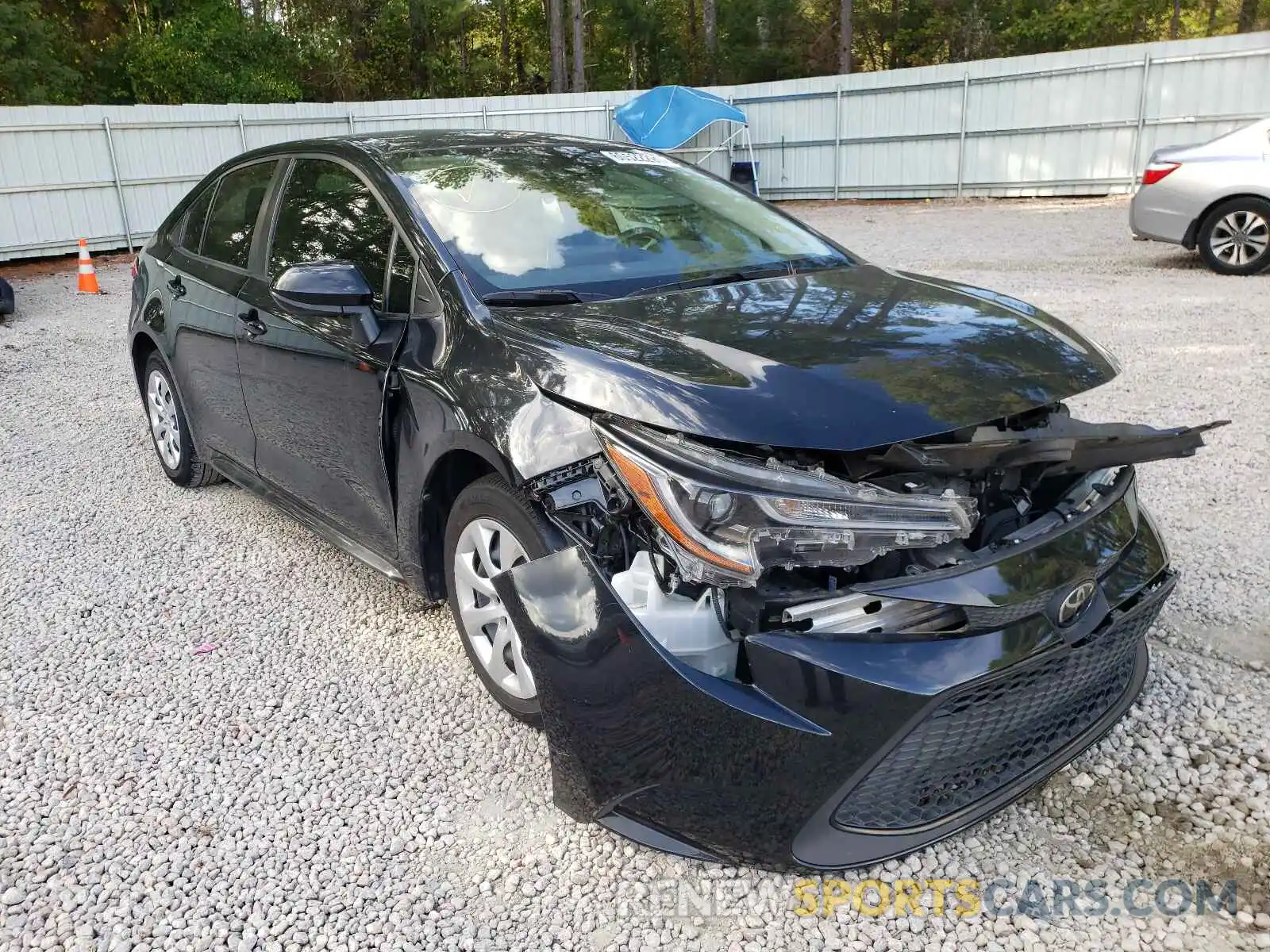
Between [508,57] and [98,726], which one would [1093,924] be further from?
[508,57]

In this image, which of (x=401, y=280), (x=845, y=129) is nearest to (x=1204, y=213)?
(x=401, y=280)

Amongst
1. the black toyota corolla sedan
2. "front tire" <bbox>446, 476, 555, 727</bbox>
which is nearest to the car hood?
the black toyota corolla sedan

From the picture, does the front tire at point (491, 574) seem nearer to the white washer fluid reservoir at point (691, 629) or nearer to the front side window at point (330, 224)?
the white washer fluid reservoir at point (691, 629)

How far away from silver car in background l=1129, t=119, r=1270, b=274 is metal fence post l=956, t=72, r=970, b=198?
32.6 ft

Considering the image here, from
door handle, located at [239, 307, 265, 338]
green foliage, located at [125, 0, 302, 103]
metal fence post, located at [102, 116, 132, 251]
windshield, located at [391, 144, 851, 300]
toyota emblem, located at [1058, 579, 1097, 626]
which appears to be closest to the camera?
toyota emblem, located at [1058, 579, 1097, 626]

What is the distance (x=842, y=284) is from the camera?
3064 mm

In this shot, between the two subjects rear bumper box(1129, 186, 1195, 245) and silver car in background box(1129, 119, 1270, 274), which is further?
rear bumper box(1129, 186, 1195, 245)

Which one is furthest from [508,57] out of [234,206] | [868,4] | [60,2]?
[234,206]

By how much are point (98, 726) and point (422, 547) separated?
3.72 feet

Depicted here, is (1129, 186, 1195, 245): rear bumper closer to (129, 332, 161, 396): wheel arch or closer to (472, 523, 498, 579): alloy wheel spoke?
(129, 332, 161, 396): wheel arch

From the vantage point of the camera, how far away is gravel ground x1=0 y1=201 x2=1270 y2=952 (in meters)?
2.20

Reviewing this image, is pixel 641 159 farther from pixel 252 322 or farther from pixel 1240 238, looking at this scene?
pixel 1240 238

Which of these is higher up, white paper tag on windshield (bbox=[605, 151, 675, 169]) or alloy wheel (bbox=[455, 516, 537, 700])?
white paper tag on windshield (bbox=[605, 151, 675, 169])

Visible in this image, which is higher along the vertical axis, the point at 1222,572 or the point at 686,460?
the point at 686,460
